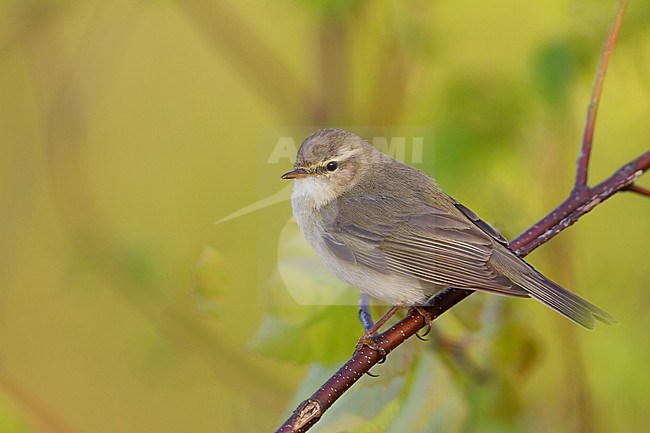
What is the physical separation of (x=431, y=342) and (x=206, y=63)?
3.99m

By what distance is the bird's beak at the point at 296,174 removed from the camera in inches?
114

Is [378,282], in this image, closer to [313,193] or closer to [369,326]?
[369,326]

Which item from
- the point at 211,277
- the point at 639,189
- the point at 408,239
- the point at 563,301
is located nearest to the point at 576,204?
the point at 639,189

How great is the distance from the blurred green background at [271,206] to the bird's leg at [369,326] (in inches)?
2.2

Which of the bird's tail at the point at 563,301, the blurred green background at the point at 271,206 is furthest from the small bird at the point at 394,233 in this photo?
the blurred green background at the point at 271,206

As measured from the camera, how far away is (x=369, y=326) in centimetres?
230

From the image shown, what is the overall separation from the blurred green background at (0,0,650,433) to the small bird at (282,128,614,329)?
6.3 inches

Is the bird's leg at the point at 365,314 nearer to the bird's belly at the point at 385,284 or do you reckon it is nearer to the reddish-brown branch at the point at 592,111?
the bird's belly at the point at 385,284

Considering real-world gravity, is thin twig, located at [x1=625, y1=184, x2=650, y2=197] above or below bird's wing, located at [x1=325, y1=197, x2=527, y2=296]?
above

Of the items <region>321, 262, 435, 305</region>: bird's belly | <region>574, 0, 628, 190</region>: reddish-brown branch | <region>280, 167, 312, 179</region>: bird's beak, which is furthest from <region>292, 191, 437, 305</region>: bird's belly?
<region>574, 0, 628, 190</region>: reddish-brown branch

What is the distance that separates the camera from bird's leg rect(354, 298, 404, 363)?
86.0 inches

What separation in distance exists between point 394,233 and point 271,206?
676 mm

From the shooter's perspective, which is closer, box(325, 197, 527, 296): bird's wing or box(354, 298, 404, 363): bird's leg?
box(354, 298, 404, 363): bird's leg

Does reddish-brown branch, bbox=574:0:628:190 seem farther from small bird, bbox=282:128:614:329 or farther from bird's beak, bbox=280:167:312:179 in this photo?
bird's beak, bbox=280:167:312:179
